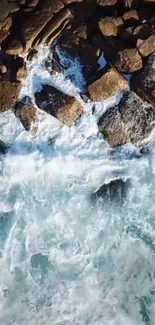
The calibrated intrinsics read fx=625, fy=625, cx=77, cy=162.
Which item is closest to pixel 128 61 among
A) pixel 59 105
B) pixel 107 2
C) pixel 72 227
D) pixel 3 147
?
pixel 107 2

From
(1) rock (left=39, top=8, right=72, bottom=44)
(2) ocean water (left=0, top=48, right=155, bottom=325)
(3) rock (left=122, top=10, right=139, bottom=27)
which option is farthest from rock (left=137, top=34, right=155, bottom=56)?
(1) rock (left=39, top=8, right=72, bottom=44)

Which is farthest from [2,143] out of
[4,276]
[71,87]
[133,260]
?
[133,260]

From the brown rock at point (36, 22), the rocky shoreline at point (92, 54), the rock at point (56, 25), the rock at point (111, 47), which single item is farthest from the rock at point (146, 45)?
the brown rock at point (36, 22)

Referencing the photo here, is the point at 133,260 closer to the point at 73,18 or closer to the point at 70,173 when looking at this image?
the point at 70,173

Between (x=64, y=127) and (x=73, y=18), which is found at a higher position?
(x=73, y=18)

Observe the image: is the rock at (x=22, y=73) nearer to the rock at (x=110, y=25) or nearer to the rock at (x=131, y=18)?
the rock at (x=110, y=25)

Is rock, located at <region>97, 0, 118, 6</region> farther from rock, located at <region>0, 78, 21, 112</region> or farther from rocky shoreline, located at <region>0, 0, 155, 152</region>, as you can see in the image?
rock, located at <region>0, 78, 21, 112</region>
